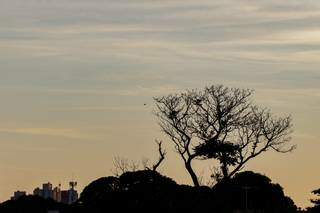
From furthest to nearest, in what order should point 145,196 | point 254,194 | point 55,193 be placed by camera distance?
1. point 55,193
2. point 254,194
3. point 145,196

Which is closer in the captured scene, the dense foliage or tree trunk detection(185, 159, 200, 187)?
the dense foliage

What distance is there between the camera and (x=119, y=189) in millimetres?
98000

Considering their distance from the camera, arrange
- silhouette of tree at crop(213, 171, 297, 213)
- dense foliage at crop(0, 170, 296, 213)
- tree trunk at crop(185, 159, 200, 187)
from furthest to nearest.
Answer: tree trunk at crop(185, 159, 200, 187) < silhouette of tree at crop(213, 171, 297, 213) < dense foliage at crop(0, 170, 296, 213)

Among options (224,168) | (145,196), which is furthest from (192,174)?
(145,196)

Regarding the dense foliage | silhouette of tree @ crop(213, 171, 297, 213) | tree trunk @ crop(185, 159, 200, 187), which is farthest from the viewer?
tree trunk @ crop(185, 159, 200, 187)

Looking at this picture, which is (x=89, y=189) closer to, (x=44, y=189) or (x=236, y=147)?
(x=236, y=147)

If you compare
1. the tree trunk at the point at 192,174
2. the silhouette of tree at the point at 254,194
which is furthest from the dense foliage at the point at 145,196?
the tree trunk at the point at 192,174

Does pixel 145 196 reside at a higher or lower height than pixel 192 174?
lower

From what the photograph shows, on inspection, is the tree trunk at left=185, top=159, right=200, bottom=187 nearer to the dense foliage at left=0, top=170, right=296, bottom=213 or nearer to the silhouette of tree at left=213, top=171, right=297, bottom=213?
the silhouette of tree at left=213, top=171, right=297, bottom=213

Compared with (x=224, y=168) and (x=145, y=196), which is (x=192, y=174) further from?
(x=145, y=196)

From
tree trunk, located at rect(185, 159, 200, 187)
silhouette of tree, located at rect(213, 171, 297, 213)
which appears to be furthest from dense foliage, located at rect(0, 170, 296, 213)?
tree trunk, located at rect(185, 159, 200, 187)

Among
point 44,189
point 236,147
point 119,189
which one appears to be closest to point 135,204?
point 119,189

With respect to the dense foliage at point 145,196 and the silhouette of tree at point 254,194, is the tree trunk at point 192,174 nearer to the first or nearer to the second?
the silhouette of tree at point 254,194

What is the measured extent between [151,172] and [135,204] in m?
3.95
